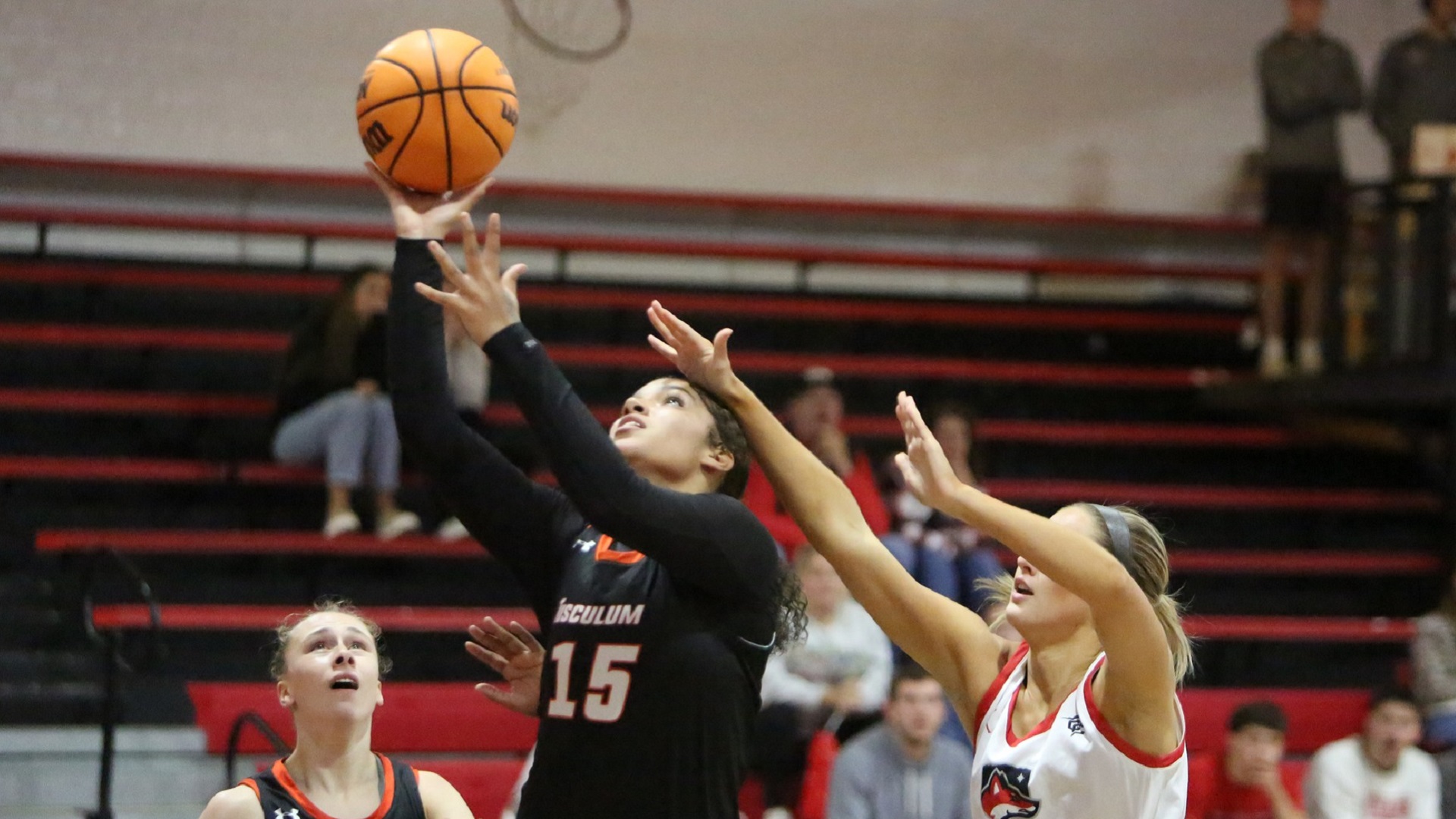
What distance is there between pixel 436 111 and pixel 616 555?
810 mm

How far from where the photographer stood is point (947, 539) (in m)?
6.52

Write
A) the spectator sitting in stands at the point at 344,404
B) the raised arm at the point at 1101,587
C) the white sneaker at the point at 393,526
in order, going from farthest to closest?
the white sneaker at the point at 393,526 < the spectator sitting in stands at the point at 344,404 < the raised arm at the point at 1101,587

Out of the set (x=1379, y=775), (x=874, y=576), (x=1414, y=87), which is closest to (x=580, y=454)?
(x=874, y=576)

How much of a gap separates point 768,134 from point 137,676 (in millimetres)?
4633

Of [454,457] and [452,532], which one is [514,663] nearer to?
[454,457]

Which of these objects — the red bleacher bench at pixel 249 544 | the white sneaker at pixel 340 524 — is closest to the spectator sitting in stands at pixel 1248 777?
the red bleacher bench at pixel 249 544

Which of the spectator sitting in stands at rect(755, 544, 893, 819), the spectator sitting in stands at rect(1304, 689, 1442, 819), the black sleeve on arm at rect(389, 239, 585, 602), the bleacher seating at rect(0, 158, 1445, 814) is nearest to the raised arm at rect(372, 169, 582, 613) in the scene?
the black sleeve on arm at rect(389, 239, 585, 602)

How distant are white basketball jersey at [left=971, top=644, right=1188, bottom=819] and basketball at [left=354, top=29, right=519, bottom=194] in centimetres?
130

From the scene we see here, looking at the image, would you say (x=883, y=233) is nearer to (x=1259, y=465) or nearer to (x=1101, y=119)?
(x=1101, y=119)

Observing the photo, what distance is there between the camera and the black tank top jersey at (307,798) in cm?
280

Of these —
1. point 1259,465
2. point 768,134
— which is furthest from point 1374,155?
point 768,134

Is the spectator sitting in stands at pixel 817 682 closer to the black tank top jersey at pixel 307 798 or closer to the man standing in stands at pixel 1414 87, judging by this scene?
the black tank top jersey at pixel 307 798

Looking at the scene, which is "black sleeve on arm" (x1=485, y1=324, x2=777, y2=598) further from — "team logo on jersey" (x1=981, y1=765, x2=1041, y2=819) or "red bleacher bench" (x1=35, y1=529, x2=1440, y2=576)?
"red bleacher bench" (x1=35, y1=529, x2=1440, y2=576)

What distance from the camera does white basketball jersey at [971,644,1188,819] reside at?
2525mm
